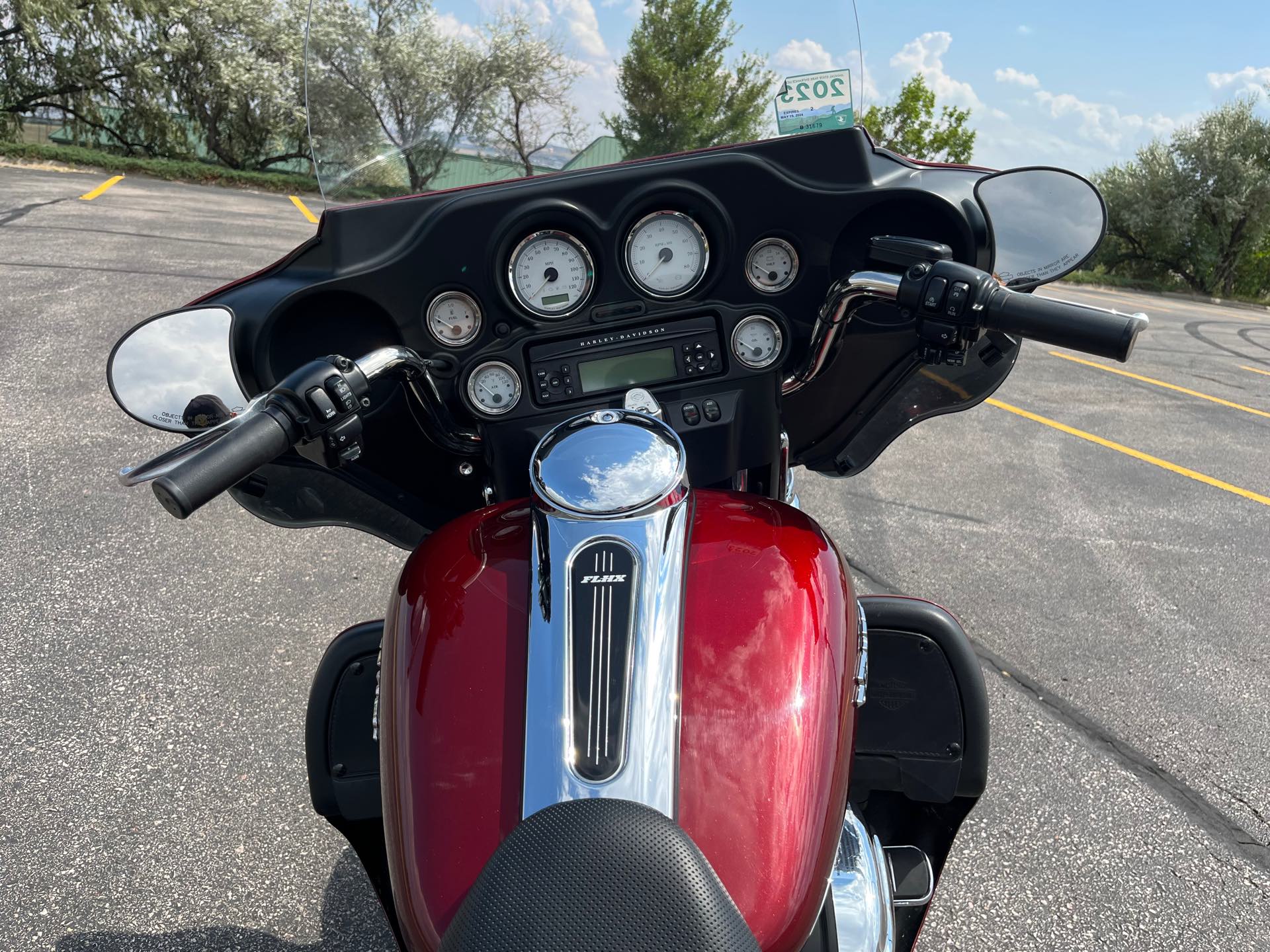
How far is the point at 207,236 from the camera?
37.9 feet

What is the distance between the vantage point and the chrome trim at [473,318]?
5.79 feet

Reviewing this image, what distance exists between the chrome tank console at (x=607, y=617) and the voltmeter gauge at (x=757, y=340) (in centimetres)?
61

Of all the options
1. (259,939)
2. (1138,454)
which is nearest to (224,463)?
(259,939)

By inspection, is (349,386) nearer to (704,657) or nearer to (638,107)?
(704,657)

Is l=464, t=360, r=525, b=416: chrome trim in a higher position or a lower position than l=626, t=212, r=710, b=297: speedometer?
lower

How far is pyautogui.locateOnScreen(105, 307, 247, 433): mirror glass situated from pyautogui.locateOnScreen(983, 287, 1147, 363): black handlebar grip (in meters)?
1.30

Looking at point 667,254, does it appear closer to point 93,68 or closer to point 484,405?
point 484,405

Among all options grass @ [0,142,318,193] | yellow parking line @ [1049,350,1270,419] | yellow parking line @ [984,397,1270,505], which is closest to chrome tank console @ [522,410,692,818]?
yellow parking line @ [984,397,1270,505]

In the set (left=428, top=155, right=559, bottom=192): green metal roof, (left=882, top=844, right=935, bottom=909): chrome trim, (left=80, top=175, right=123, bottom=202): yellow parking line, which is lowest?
(left=882, top=844, right=935, bottom=909): chrome trim

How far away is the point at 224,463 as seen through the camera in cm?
111

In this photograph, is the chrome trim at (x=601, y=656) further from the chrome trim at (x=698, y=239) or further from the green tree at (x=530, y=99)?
the green tree at (x=530, y=99)

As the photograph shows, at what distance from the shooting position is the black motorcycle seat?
30.7 inches

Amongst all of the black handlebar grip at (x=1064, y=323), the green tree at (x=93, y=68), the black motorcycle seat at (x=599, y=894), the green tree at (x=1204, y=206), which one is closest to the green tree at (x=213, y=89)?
the green tree at (x=93, y=68)

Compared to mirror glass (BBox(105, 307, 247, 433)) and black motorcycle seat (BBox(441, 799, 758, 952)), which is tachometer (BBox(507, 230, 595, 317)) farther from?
black motorcycle seat (BBox(441, 799, 758, 952))
